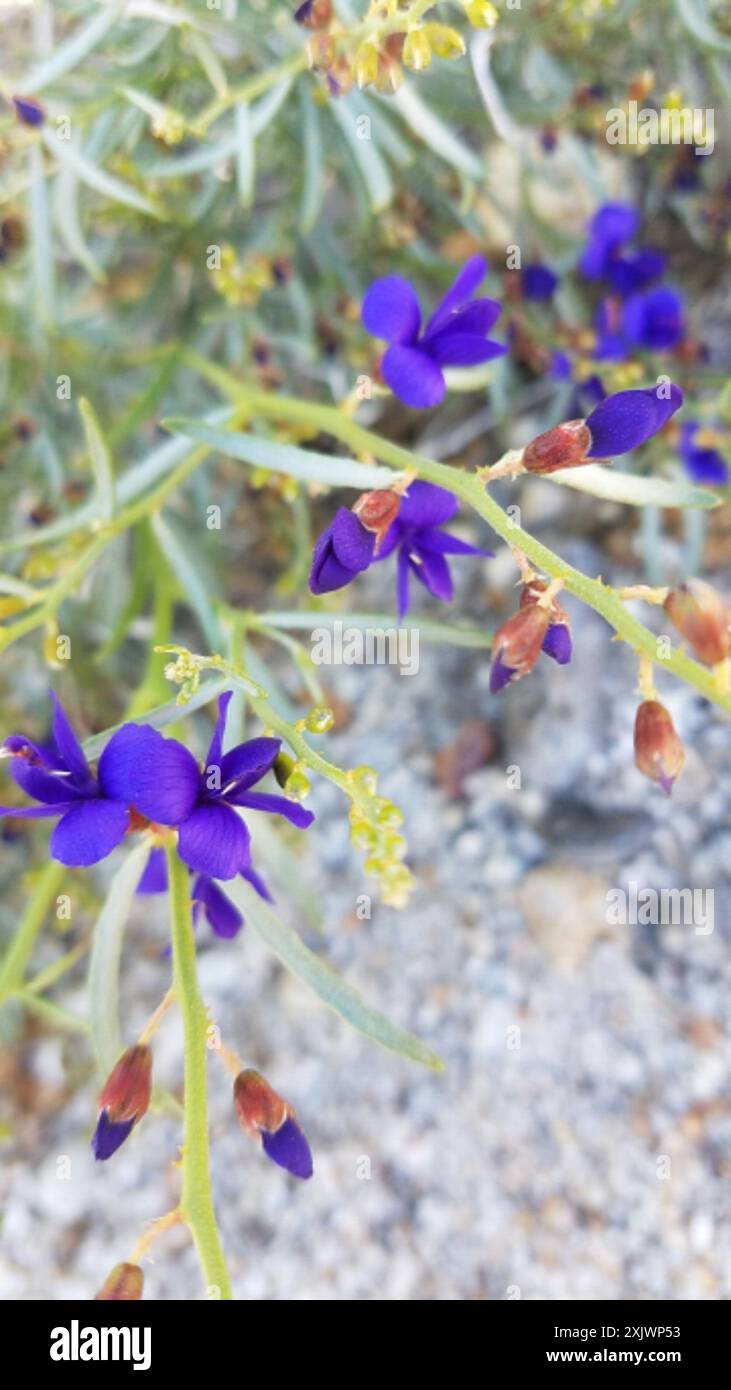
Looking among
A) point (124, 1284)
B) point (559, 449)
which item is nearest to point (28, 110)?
point (559, 449)

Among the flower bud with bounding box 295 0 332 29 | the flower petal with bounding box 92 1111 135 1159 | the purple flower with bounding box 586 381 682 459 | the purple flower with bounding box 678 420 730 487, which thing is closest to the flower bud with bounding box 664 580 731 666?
the purple flower with bounding box 586 381 682 459

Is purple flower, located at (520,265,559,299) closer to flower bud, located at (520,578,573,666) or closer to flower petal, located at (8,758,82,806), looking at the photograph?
flower bud, located at (520,578,573,666)

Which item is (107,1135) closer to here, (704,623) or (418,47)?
(704,623)

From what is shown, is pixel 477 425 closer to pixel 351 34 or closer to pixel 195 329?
pixel 195 329

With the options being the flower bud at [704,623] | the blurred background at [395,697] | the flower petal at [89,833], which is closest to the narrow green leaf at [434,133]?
the blurred background at [395,697]

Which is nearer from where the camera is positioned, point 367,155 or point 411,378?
point 411,378

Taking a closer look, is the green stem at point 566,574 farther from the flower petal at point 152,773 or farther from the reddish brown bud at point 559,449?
the flower petal at point 152,773
